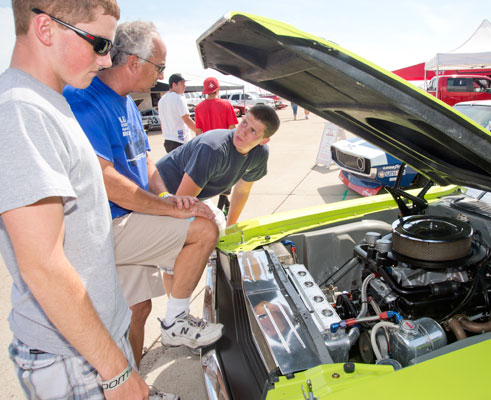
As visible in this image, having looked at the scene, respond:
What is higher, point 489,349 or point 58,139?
point 58,139

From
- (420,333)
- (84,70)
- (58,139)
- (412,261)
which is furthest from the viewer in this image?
(412,261)

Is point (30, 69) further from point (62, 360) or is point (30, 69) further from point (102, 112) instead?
point (62, 360)

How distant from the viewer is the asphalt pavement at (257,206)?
2150mm

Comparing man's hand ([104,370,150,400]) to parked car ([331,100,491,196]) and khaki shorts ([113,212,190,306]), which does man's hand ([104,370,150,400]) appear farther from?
parked car ([331,100,491,196])

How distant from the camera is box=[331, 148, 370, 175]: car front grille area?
4527 mm

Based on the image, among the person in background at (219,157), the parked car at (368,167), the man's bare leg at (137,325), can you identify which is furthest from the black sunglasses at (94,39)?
the parked car at (368,167)

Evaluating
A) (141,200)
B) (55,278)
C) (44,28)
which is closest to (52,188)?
(55,278)

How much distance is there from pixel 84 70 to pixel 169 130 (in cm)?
433

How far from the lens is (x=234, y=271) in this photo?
1782 mm

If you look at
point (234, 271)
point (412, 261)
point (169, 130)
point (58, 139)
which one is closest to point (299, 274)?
point (234, 271)

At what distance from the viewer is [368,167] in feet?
14.7

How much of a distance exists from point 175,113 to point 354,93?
13.4 ft

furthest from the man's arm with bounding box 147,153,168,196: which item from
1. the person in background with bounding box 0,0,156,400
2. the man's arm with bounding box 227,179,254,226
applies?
the man's arm with bounding box 227,179,254,226

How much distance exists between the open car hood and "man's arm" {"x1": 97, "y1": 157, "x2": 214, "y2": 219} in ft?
2.29
